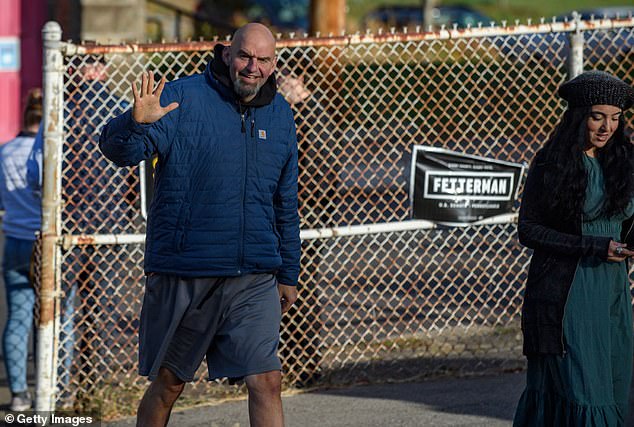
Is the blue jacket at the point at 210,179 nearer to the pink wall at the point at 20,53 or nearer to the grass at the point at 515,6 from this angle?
the pink wall at the point at 20,53

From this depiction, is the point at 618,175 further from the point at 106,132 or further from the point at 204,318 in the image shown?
the point at 106,132

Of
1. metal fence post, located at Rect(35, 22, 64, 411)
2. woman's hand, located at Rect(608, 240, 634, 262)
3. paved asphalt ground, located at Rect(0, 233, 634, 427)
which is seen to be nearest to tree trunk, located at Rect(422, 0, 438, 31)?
paved asphalt ground, located at Rect(0, 233, 634, 427)

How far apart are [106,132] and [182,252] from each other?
0.57 meters

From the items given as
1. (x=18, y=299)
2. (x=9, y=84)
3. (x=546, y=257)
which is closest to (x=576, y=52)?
(x=546, y=257)

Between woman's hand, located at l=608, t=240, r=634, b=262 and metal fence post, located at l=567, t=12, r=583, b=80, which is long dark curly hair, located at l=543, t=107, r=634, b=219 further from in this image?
metal fence post, located at l=567, t=12, r=583, b=80

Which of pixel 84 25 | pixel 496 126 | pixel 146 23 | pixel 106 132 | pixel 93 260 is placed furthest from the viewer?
pixel 146 23

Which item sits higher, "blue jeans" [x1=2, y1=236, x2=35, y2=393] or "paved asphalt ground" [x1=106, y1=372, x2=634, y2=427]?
"blue jeans" [x1=2, y1=236, x2=35, y2=393]

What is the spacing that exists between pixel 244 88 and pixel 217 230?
0.59 meters

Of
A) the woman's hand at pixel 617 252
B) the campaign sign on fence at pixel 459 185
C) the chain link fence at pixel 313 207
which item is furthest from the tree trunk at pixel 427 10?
the woman's hand at pixel 617 252

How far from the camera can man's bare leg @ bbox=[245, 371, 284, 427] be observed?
443 cm

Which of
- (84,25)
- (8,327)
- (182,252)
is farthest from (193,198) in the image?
(84,25)

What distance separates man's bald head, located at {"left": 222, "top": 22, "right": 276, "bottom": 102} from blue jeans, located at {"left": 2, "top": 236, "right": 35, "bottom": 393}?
2.42 meters

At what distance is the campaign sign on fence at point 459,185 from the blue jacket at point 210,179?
75.5 inches

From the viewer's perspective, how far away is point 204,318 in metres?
4.57
